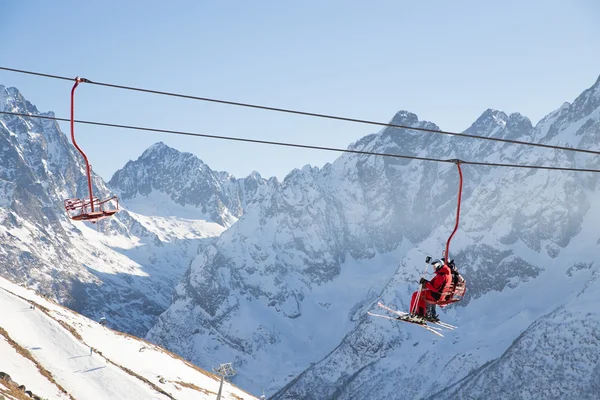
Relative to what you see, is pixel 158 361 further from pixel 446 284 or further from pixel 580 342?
pixel 580 342

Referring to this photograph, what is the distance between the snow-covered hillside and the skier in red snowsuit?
33190 millimetres

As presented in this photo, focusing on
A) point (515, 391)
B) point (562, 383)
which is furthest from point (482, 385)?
point (562, 383)

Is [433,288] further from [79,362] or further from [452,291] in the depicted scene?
[79,362]

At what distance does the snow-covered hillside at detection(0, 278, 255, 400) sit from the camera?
195 ft

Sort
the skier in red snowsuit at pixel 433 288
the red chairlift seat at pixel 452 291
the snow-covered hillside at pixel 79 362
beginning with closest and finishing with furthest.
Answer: the skier in red snowsuit at pixel 433 288
the red chairlift seat at pixel 452 291
the snow-covered hillside at pixel 79 362

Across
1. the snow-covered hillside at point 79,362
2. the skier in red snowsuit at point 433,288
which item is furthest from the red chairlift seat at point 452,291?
the snow-covered hillside at point 79,362

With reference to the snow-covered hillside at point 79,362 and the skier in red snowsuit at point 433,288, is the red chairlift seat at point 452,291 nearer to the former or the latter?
the skier in red snowsuit at point 433,288

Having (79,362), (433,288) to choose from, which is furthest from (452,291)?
(79,362)

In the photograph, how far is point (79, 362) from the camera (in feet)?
224

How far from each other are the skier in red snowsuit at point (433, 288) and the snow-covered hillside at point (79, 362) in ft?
109

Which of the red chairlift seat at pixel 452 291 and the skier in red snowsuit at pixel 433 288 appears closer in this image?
the skier in red snowsuit at pixel 433 288

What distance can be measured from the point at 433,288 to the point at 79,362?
53073mm

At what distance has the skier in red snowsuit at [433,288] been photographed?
24.9 m

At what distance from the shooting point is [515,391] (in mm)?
187875
